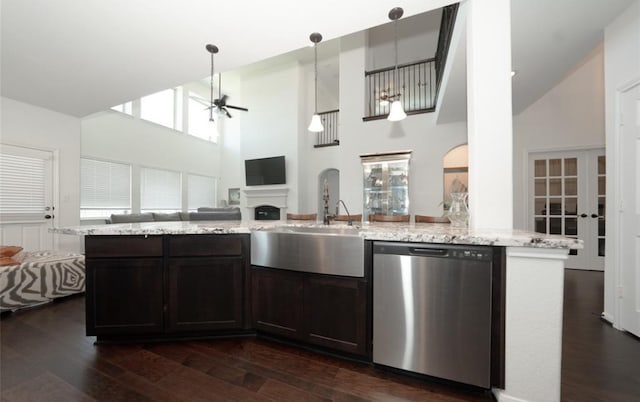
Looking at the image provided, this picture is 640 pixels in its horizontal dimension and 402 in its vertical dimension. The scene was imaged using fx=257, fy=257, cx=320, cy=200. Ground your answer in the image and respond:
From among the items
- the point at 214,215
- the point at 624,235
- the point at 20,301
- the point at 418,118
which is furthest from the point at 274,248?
the point at 214,215

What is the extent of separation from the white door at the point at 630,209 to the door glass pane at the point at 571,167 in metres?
2.57

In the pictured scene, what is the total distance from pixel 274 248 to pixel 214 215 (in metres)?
4.69

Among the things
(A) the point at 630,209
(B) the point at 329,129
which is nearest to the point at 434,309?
(A) the point at 630,209

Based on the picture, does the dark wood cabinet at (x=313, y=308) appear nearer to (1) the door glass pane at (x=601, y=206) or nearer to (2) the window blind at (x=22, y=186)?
(2) the window blind at (x=22, y=186)

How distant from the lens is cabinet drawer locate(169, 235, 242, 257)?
190cm

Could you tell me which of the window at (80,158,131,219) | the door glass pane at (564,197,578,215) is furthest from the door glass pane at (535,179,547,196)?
the window at (80,158,131,219)

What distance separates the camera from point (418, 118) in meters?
4.71

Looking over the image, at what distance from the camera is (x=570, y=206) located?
4.34m

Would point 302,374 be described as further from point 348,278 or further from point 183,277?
point 183,277

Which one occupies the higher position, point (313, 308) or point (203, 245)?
point (203, 245)

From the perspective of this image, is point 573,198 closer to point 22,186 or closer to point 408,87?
point 408,87

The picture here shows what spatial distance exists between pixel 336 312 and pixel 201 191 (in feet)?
24.9

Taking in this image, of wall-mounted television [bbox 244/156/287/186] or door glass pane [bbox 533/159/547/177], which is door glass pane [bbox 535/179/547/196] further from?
wall-mounted television [bbox 244/156/287/186]

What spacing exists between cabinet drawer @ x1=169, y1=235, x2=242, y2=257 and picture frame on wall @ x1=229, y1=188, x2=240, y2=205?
270 inches
